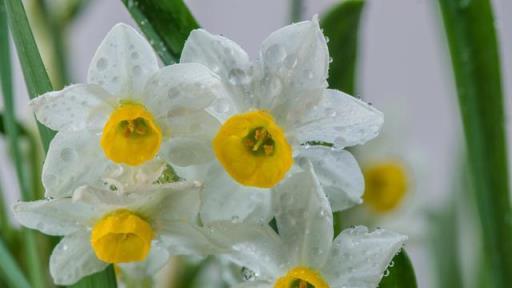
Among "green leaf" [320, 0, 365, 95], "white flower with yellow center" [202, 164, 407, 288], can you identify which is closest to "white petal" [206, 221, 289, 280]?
"white flower with yellow center" [202, 164, 407, 288]

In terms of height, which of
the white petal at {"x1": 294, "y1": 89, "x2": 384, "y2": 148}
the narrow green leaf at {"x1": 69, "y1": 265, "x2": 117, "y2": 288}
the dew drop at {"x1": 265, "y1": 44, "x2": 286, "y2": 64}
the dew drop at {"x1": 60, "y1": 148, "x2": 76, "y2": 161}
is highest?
the dew drop at {"x1": 265, "y1": 44, "x2": 286, "y2": 64}

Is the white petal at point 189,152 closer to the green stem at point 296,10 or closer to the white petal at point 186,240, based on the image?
the white petal at point 186,240

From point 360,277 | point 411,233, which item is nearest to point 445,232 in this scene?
point 411,233

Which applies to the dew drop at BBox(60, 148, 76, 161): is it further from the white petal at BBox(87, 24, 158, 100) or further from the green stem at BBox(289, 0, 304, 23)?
the green stem at BBox(289, 0, 304, 23)

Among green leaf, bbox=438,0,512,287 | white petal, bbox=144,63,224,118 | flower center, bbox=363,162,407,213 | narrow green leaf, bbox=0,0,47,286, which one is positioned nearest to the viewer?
white petal, bbox=144,63,224,118

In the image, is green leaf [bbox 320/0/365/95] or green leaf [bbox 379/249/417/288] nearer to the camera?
green leaf [bbox 379/249/417/288]

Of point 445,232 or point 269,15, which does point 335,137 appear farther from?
point 269,15

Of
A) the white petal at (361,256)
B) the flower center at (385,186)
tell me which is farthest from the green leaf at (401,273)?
the flower center at (385,186)
